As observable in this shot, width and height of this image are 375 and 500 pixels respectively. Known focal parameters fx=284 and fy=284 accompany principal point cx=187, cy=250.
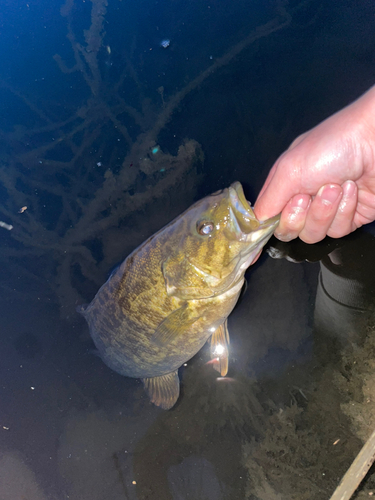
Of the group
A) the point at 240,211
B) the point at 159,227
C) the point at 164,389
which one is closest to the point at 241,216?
the point at 240,211

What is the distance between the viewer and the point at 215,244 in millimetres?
1558

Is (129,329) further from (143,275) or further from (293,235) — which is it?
(293,235)

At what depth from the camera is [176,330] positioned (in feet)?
6.10

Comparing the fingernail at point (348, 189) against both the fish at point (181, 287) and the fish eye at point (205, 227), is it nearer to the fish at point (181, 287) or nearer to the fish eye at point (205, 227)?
→ the fish at point (181, 287)

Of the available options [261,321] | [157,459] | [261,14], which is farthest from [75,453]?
[261,14]

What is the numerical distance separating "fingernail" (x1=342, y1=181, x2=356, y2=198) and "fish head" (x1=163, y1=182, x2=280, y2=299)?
0.54 meters

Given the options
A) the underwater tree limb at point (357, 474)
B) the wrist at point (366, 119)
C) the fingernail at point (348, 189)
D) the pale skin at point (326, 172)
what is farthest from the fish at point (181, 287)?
the underwater tree limb at point (357, 474)

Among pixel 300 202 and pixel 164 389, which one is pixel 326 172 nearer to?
pixel 300 202

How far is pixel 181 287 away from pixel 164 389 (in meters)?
1.33

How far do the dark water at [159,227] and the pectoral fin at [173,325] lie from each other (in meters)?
0.86

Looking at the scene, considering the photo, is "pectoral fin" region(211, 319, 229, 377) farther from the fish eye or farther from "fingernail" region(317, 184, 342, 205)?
"fingernail" region(317, 184, 342, 205)

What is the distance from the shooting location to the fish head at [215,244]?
1.49 m

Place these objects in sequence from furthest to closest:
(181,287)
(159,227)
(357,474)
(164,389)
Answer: (159,227), (164,389), (357,474), (181,287)

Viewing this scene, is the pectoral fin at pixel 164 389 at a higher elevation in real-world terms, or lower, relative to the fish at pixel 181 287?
lower
